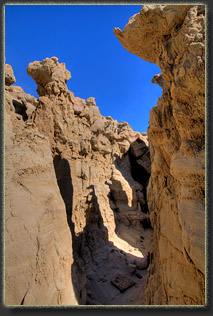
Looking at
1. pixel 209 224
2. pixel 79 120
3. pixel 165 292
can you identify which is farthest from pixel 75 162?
pixel 209 224

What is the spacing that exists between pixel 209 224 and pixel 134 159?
50.3ft

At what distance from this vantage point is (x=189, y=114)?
3.07 m

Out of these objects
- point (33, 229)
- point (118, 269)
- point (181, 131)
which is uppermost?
point (181, 131)

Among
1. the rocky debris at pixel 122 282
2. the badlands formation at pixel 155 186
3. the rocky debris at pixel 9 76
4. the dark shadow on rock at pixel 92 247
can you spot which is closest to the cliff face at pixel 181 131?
the badlands formation at pixel 155 186

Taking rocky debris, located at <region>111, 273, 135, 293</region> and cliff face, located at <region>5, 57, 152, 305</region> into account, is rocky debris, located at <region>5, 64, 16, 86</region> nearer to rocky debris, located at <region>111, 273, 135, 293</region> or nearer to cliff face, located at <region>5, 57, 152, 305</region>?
cliff face, located at <region>5, 57, 152, 305</region>

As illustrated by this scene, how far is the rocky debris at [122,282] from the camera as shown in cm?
712

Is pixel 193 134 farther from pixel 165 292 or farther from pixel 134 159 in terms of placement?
pixel 134 159

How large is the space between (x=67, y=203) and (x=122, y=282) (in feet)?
14.1

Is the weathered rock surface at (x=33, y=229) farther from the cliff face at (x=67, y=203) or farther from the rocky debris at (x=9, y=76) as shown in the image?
the rocky debris at (x=9, y=76)

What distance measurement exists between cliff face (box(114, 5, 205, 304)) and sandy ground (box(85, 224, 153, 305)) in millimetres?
2909

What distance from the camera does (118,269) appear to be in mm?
8266

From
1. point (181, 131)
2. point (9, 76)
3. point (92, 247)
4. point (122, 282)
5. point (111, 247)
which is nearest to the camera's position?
point (181, 131)

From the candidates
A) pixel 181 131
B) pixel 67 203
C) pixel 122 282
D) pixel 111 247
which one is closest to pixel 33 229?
pixel 181 131

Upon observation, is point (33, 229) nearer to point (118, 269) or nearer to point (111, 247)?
point (118, 269)
